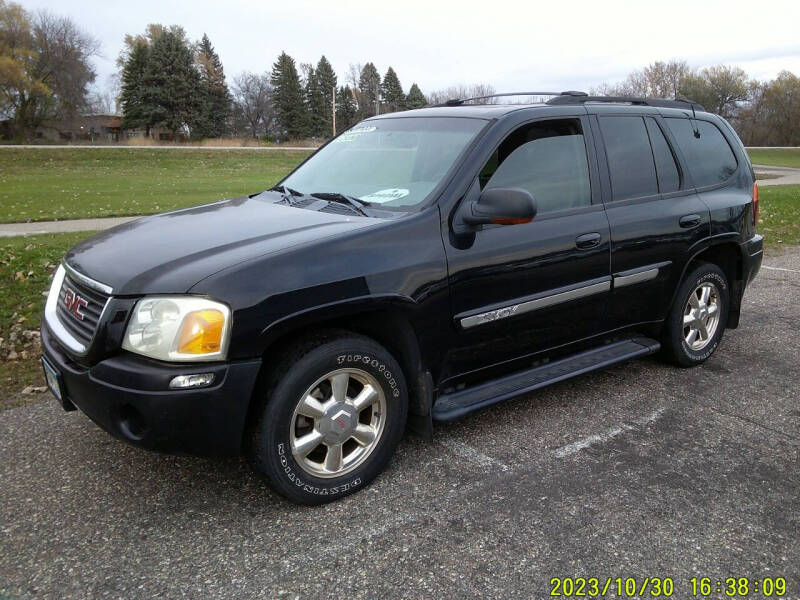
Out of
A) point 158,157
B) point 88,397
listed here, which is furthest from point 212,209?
point 158,157

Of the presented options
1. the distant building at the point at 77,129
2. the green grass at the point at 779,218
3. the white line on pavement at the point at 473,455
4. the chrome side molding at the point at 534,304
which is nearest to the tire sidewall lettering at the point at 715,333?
the chrome side molding at the point at 534,304

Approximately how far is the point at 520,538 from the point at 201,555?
4.29 ft

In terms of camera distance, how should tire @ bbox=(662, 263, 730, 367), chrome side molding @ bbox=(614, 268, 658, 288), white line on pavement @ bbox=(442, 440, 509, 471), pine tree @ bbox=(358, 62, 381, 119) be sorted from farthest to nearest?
pine tree @ bbox=(358, 62, 381, 119)
tire @ bbox=(662, 263, 730, 367)
chrome side molding @ bbox=(614, 268, 658, 288)
white line on pavement @ bbox=(442, 440, 509, 471)

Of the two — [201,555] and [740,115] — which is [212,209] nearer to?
[201,555]

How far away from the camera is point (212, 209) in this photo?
396cm

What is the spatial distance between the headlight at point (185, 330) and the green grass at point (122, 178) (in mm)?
10100

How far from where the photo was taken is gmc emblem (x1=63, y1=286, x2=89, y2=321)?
2.97 meters

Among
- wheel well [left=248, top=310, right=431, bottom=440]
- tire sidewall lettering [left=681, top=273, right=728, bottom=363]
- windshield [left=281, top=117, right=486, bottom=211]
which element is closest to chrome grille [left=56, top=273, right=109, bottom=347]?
wheel well [left=248, top=310, right=431, bottom=440]

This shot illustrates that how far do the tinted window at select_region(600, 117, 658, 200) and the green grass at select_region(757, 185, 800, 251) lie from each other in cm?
700

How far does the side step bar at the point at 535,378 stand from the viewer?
11.3ft

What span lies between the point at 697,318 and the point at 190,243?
140 inches

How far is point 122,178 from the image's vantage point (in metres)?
23.9

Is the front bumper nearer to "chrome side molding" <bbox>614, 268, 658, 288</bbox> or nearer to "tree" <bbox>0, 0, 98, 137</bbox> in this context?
"chrome side molding" <bbox>614, 268, 658, 288</bbox>

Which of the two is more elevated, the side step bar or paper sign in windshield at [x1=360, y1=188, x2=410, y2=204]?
paper sign in windshield at [x1=360, y1=188, x2=410, y2=204]
